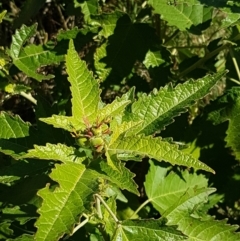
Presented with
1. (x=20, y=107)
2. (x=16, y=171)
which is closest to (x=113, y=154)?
(x=16, y=171)

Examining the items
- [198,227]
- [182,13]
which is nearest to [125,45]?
[182,13]

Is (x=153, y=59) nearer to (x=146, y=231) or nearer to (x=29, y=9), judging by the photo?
(x=29, y=9)

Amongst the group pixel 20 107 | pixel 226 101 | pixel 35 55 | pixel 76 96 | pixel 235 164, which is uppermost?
pixel 76 96

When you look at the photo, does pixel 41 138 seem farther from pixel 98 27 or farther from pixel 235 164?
pixel 235 164

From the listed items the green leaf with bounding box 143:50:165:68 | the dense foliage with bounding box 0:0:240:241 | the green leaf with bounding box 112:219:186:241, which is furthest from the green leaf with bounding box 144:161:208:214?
the green leaf with bounding box 112:219:186:241

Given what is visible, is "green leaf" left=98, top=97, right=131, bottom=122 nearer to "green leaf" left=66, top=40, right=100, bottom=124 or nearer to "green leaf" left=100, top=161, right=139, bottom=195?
"green leaf" left=66, top=40, right=100, bottom=124

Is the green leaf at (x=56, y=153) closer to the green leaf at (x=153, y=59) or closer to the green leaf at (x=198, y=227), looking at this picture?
the green leaf at (x=198, y=227)
